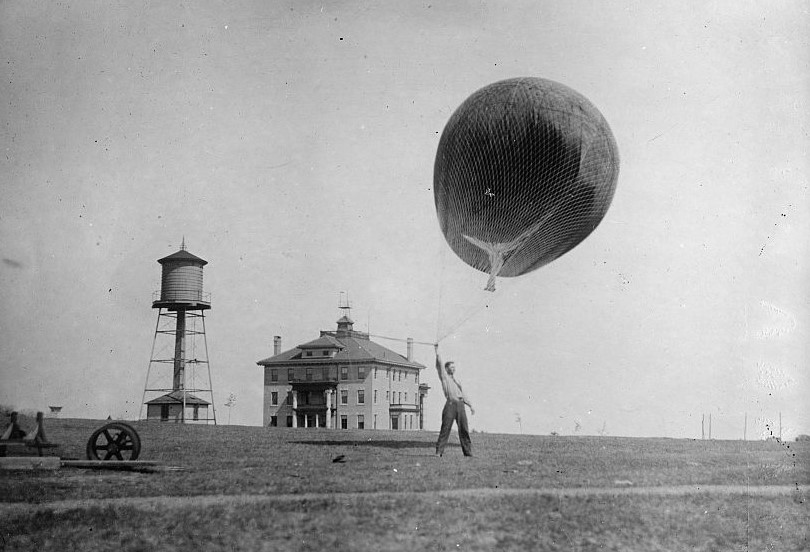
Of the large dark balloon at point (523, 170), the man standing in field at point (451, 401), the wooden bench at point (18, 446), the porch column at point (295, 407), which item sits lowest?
the porch column at point (295, 407)

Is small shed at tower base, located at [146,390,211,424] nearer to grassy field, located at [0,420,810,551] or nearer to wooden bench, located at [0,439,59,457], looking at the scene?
wooden bench, located at [0,439,59,457]

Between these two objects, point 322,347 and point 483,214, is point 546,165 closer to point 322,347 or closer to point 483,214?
point 483,214

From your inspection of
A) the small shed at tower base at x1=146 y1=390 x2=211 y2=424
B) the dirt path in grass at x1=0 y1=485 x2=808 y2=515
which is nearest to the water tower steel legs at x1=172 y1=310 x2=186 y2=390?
the small shed at tower base at x1=146 y1=390 x2=211 y2=424

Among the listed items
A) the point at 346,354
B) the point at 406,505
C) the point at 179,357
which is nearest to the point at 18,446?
the point at 406,505

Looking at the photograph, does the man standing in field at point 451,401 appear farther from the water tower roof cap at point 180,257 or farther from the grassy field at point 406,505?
the water tower roof cap at point 180,257

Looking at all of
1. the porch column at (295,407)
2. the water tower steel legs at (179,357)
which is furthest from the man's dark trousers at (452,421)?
the porch column at (295,407)

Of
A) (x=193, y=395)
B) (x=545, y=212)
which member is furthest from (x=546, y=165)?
(x=193, y=395)

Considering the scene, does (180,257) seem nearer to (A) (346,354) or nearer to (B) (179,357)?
(B) (179,357)
